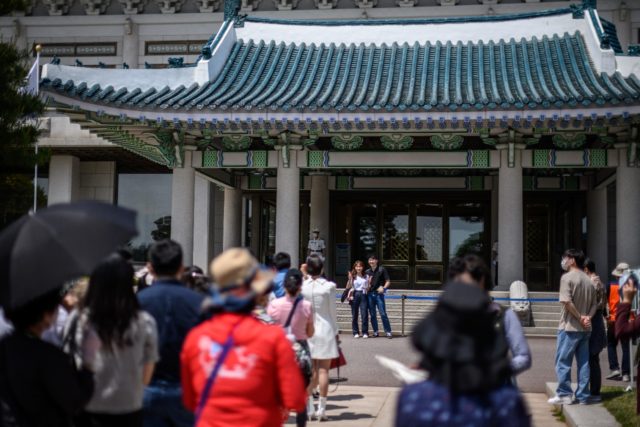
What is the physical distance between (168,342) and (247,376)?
46.2 inches

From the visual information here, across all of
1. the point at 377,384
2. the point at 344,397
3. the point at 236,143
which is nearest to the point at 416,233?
the point at 236,143

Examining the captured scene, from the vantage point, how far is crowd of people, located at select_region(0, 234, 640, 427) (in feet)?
8.86

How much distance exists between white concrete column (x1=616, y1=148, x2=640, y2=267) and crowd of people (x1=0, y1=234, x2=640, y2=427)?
12398 mm

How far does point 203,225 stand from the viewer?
25.8 meters

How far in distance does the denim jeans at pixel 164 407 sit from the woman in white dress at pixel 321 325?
3.59 metres

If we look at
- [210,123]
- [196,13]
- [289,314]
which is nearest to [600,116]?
[210,123]

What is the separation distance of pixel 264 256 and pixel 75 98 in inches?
427

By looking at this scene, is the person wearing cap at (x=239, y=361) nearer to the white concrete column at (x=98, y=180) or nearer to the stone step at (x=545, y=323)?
the stone step at (x=545, y=323)

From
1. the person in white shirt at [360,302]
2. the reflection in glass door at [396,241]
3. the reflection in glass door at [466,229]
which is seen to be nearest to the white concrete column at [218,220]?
the reflection in glass door at [396,241]

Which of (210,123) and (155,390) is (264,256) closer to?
(210,123)

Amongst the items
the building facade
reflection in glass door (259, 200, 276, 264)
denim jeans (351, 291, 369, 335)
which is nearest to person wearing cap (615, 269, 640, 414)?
denim jeans (351, 291, 369, 335)

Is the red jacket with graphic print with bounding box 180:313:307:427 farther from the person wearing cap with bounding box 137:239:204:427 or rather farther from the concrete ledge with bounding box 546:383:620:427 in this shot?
the concrete ledge with bounding box 546:383:620:427

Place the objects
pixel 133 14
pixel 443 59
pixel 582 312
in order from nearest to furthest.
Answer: pixel 582 312 < pixel 443 59 < pixel 133 14

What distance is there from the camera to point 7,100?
1000cm
